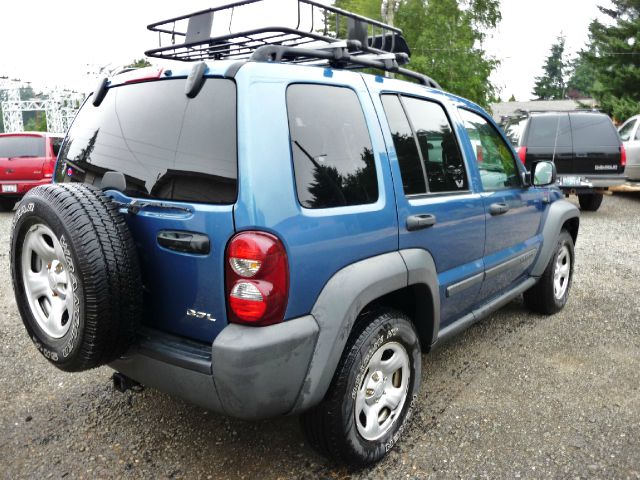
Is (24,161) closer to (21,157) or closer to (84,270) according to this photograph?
(21,157)

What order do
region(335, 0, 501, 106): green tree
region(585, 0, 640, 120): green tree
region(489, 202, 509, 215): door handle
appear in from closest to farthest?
region(489, 202, 509, 215): door handle
region(335, 0, 501, 106): green tree
region(585, 0, 640, 120): green tree

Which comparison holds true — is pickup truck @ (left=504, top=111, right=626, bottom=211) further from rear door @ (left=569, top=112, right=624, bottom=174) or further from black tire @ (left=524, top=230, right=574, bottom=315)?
black tire @ (left=524, top=230, right=574, bottom=315)

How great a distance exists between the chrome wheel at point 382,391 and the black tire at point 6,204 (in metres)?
10.8

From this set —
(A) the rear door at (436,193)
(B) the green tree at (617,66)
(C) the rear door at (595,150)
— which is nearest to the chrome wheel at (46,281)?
(A) the rear door at (436,193)

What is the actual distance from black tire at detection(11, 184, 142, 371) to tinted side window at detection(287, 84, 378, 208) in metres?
→ 0.76

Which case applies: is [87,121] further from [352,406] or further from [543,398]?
[543,398]

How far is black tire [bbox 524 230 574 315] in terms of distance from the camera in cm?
430

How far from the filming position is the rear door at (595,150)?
9164 millimetres

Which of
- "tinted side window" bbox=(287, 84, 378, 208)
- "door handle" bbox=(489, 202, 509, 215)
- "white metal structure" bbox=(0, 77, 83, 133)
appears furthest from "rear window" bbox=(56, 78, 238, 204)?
"white metal structure" bbox=(0, 77, 83, 133)

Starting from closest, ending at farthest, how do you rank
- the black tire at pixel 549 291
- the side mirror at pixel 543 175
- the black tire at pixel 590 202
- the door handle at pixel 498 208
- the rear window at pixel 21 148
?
the door handle at pixel 498 208
the side mirror at pixel 543 175
the black tire at pixel 549 291
the rear window at pixel 21 148
the black tire at pixel 590 202

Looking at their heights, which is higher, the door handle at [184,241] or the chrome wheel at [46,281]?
the door handle at [184,241]

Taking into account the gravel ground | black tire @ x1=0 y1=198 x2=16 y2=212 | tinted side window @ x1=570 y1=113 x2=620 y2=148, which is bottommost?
black tire @ x1=0 y1=198 x2=16 y2=212

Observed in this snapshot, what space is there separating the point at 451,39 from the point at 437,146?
21.8 m

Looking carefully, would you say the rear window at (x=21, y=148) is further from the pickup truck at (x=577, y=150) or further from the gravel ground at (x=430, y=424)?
the pickup truck at (x=577, y=150)
